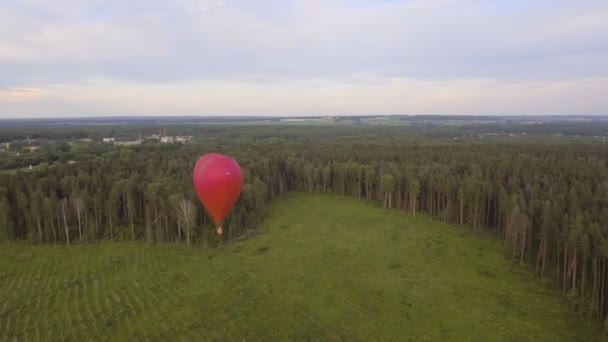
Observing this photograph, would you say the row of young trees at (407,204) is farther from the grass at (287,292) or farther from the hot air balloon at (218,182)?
the hot air balloon at (218,182)

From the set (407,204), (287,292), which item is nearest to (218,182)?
(287,292)

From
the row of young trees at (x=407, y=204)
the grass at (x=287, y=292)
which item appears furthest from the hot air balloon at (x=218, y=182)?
the row of young trees at (x=407, y=204)

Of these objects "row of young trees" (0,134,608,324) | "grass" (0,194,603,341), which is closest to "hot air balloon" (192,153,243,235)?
"grass" (0,194,603,341)

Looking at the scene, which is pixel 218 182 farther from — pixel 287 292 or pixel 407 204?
pixel 407 204

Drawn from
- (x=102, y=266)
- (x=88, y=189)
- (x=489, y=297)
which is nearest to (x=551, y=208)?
(x=489, y=297)

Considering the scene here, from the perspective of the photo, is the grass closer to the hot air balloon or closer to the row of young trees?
the row of young trees
